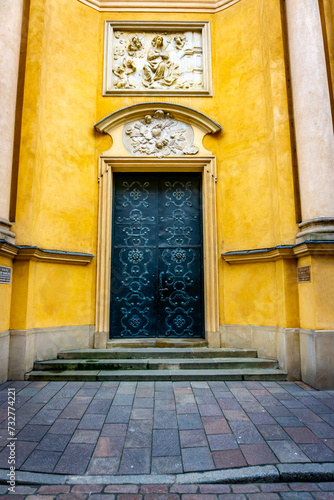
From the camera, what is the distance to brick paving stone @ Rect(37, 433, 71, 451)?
2.79 meters

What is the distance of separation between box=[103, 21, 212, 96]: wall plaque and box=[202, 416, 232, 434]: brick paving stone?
5775 mm

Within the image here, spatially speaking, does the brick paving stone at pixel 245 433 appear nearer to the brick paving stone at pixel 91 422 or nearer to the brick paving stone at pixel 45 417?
the brick paving stone at pixel 91 422

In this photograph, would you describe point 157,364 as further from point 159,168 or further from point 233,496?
point 159,168

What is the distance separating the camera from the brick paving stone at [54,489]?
2297mm

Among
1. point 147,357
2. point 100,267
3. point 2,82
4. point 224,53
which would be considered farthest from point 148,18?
point 147,357

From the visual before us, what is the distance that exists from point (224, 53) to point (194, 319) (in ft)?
17.5

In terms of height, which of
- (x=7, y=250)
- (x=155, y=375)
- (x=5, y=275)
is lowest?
(x=155, y=375)

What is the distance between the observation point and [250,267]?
5504 mm

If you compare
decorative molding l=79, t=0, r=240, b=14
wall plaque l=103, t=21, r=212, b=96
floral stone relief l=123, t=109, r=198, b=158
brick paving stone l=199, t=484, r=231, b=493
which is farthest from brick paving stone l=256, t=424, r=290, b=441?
decorative molding l=79, t=0, r=240, b=14

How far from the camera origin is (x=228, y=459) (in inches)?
103

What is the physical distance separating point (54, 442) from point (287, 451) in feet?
6.82

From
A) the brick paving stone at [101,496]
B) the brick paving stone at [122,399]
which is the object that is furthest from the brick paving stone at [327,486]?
the brick paving stone at [122,399]

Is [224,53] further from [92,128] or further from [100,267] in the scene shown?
[100,267]

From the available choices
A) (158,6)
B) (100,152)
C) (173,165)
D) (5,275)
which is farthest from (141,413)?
(158,6)
